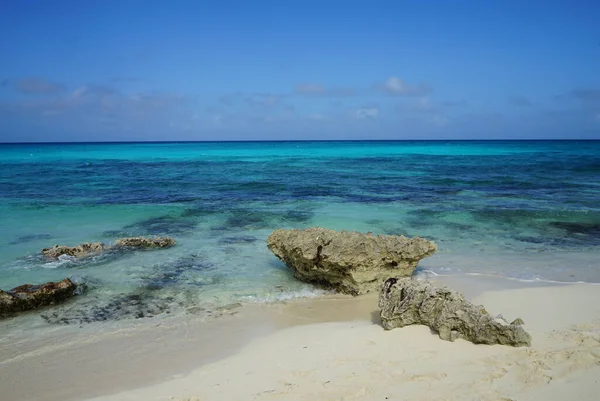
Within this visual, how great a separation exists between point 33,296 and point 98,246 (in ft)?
11.3

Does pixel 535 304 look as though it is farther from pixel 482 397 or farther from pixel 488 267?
pixel 482 397

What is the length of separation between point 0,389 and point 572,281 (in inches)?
333

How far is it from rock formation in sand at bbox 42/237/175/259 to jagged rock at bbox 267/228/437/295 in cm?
401

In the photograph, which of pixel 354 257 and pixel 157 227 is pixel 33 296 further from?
pixel 157 227

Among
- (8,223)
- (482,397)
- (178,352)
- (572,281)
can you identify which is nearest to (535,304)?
(572,281)

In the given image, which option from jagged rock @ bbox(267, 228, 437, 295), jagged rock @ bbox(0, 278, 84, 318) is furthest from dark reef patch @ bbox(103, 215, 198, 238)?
jagged rock @ bbox(267, 228, 437, 295)

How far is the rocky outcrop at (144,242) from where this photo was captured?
1048 centimetres

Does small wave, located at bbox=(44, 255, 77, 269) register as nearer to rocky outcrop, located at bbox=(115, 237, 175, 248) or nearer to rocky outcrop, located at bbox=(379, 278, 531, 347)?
rocky outcrop, located at bbox=(115, 237, 175, 248)

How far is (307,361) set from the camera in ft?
16.6

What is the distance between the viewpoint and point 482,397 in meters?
4.01

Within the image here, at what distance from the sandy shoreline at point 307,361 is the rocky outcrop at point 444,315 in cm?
12

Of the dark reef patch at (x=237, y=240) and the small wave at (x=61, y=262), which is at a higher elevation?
the dark reef patch at (x=237, y=240)

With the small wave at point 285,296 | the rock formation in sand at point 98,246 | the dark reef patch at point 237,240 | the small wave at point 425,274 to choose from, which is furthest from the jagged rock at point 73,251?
the small wave at point 425,274

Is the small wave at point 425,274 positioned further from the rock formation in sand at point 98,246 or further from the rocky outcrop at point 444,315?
the rock formation in sand at point 98,246
